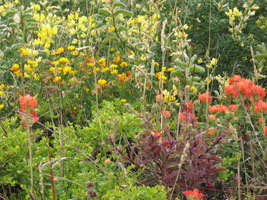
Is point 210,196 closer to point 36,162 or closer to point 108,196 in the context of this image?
point 108,196

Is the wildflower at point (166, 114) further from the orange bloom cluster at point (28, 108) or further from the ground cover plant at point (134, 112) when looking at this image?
the orange bloom cluster at point (28, 108)

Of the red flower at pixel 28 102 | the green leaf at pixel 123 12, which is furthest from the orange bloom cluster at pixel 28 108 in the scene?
the green leaf at pixel 123 12

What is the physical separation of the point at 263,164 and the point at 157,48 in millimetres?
1679

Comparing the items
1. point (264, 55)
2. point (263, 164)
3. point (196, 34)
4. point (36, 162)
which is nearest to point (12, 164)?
point (36, 162)

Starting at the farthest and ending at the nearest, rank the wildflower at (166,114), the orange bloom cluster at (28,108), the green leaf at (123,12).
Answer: the green leaf at (123,12)
the wildflower at (166,114)
the orange bloom cluster at (28,108)

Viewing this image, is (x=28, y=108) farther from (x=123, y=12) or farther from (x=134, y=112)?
(x=123, y=12)

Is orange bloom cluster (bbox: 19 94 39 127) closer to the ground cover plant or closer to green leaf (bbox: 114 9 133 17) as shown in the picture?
the ground cover plant

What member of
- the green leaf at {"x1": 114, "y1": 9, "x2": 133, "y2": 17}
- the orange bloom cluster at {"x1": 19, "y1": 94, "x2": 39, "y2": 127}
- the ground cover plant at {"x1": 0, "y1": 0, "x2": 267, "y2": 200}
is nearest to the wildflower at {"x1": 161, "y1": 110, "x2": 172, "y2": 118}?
the ground cover plant at {"x1": 0, "y1": 0, "x2": 267, "y2": 200}

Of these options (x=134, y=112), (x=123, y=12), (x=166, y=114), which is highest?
(x=123, y=12)

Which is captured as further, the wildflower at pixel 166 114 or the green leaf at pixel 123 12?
the green leaf at pixel 123 12

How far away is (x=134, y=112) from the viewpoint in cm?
A: 178

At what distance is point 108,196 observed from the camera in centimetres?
150

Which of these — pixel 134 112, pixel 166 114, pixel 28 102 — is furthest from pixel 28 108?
pixel 166 114

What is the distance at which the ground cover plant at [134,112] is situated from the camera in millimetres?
1742
